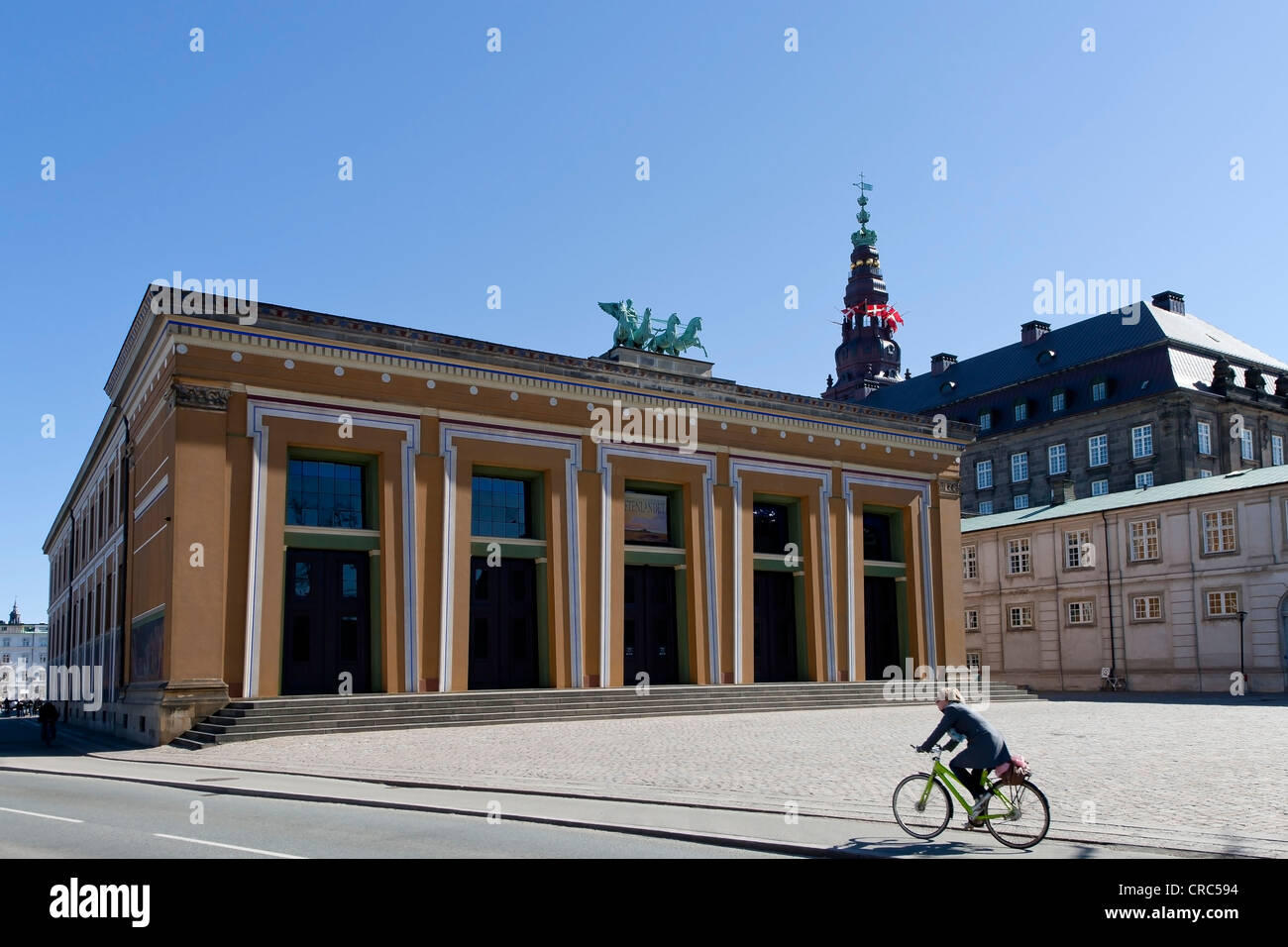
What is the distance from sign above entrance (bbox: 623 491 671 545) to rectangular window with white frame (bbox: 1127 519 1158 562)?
21.6 meters

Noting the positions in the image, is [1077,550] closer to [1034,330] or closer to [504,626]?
[504,626]

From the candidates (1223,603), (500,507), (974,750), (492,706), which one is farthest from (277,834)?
(1223,603)

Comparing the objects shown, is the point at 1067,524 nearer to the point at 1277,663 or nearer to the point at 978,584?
the point at 978,584

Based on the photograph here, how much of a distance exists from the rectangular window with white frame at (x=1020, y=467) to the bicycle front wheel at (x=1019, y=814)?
70675mm

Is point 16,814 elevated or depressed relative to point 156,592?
depressed

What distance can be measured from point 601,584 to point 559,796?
2029 cm

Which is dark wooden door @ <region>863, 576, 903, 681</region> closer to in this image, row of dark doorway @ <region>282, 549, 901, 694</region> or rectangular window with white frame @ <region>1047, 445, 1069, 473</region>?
row of dark doorway @ <region>282, 549, 901, 694</region>

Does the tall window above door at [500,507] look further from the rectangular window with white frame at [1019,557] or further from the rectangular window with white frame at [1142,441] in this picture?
the rectangular window with white frame at [1142,441]

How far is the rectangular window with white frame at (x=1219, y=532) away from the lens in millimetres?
44469

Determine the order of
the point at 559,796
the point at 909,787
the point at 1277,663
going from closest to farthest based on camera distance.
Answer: the point at 909,787, the point at 559,796, the point at 1277,663

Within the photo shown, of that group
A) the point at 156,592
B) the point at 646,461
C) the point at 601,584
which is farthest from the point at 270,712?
the point at 646,461

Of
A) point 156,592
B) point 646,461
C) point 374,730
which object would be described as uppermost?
point 646,461

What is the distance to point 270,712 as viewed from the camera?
1056 inches

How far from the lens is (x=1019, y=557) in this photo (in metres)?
53.1
